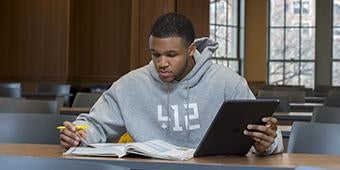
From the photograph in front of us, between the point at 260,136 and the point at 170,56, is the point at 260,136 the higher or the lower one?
the lower one

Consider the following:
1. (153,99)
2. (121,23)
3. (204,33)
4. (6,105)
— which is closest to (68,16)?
(121,23)

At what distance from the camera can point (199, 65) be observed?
2.67 metres

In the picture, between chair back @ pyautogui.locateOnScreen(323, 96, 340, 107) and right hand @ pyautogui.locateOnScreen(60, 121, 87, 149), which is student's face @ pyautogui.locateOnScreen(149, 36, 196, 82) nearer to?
right hand @ pyautogui.locateOnScreen(60, 121, 87, 149)

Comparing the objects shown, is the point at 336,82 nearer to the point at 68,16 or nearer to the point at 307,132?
the point at 68,16

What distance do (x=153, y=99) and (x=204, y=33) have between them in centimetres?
772

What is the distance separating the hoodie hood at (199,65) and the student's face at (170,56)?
0.17 feet

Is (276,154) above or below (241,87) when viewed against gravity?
below

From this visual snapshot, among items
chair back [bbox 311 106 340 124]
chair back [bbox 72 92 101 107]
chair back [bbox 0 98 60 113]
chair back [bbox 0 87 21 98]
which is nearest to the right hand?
chair back [bbox 0 98 60 113]

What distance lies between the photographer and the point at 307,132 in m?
2.81

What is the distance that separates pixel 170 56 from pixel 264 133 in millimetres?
461

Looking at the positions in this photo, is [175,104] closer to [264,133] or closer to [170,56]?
[170,56]

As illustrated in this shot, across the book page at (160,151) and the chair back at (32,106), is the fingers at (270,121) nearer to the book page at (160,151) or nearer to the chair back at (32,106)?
the book page at (160,151)

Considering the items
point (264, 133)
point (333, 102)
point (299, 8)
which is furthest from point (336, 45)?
point (264, 133)

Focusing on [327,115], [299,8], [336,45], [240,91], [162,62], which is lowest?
[327,115]
